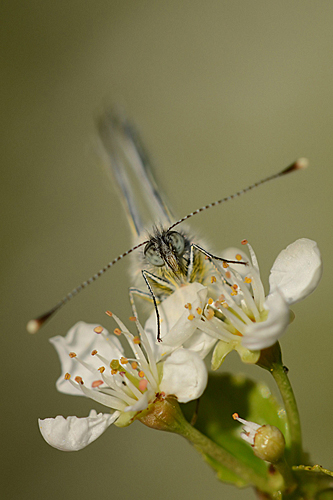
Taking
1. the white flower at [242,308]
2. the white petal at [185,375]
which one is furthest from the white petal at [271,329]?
the white petal at [185,375]

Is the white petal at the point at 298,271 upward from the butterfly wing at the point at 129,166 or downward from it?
downward

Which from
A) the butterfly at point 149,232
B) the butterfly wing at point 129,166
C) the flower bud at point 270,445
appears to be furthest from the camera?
the butterfly wing at point 129,166

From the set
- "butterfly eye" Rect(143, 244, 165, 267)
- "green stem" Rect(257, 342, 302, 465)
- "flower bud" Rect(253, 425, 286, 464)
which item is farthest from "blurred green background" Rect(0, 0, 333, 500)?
"flower bud" Rect(253, 425, 286, 464)

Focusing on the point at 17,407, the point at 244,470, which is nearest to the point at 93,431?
the point at 244,470

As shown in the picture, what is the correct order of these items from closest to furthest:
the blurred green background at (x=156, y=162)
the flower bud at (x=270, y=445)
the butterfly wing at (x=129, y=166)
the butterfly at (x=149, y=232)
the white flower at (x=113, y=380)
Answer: the flower bud at (x=270, y=445) → the white flower at (x=113, y=380) → the butterfly at (x=149, y=232) → the butterfly wing at (x=129, y=166) → the blurred green background at (x=156, y=162)

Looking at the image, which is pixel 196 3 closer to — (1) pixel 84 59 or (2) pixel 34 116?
(1) pixel 84 59

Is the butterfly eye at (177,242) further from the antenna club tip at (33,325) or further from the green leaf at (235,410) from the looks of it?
the antenna club tip at (33,325)

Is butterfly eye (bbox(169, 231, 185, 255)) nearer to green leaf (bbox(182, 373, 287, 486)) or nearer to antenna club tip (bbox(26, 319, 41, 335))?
green leaf (bbox(182, 373, 287, 486))
